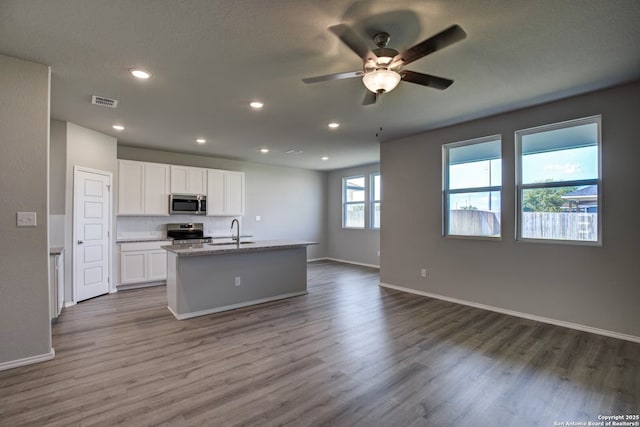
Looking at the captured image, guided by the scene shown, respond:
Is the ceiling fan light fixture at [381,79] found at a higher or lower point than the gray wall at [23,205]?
higher

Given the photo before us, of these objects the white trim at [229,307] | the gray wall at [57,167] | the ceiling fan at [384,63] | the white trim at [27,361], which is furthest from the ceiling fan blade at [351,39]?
the gray wall at [57,167]

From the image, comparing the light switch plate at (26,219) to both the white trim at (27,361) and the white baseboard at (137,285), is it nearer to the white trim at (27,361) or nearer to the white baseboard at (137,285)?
the white trim at (27,361)

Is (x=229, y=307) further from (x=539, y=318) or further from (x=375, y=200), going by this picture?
(x=375, y=200)

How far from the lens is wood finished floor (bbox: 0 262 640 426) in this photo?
6.65 ft

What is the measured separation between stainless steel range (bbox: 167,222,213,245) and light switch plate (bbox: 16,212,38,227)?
3.24m

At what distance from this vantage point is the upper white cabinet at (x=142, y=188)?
5484 mm

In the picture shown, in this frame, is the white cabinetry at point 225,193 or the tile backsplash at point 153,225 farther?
the white cabinetry at point 225,193

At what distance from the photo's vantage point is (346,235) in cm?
853

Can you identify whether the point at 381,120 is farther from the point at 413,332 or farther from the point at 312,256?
the point at 312,256

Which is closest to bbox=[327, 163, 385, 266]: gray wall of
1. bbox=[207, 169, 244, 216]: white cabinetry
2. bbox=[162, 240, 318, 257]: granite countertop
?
bbox=[207, 169, 244, 216]: white cabinetry

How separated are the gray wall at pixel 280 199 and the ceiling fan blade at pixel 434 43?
5678 millimetres

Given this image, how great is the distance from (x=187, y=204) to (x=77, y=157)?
6.54ft

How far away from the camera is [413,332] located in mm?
3422

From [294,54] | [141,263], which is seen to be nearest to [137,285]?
[141,263]
